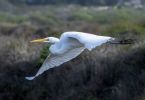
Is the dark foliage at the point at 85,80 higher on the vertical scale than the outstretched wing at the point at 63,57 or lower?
lower

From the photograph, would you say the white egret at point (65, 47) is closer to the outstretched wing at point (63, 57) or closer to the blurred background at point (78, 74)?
the outstretched wing at point (63, 57)

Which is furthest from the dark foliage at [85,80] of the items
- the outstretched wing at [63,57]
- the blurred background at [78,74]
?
the outstretched wing at [63,57]

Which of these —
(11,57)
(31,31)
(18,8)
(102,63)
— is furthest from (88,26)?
(18,8)

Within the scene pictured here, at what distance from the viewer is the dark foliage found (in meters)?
16.4

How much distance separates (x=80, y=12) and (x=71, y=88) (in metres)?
24.5

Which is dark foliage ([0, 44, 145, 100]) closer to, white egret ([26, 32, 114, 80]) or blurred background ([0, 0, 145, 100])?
Result: blurred background ([0, 0, 145, 100])

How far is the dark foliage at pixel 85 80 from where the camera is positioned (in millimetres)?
16391

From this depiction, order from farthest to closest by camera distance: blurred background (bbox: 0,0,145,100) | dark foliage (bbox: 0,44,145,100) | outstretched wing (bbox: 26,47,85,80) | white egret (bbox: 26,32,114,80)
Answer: blurred background (bbox: 0,0,145,100), dark foliage (bbox: 0,44,145,100), outstretched wing (bbox: 26,47,85,80), white egret (bbox: 26,32,114,80)

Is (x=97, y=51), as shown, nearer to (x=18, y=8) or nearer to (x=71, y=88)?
(x=71, y=88)

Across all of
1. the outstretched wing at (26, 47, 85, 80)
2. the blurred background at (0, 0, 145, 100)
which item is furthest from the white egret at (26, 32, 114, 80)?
the blurred background at (0, 0, 145, 100)

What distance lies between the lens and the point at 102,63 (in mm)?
17891

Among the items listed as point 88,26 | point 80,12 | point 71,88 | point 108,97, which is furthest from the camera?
point 80,12

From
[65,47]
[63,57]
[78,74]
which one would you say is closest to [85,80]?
[78,74]

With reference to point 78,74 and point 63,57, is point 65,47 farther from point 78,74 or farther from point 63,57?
point 78,74
